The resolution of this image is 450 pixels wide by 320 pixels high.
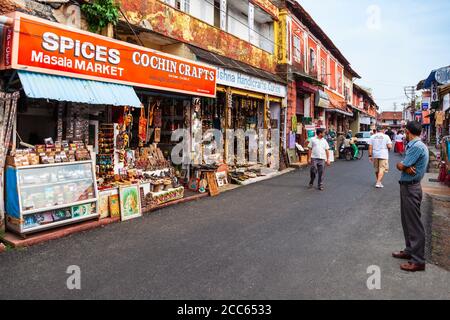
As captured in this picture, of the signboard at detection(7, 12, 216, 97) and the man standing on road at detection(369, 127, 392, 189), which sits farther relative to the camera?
the man standing on road at detection(369, 127, 392, 189)

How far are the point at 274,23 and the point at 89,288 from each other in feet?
50.6

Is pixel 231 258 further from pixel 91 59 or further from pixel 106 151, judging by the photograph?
pixel 91 59

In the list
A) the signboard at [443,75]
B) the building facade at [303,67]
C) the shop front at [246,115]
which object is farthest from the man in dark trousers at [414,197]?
the building facade at [303,67]

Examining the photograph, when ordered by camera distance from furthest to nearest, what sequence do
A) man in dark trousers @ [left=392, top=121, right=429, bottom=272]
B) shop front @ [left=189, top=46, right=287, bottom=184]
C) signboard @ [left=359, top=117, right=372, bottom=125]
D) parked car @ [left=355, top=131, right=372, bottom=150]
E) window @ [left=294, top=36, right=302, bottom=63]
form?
signboard @ [left=359, top=117, right=372, bottom=125] → parked car @ [left=355, top=131, right=372, bottom=150] → window @ [left=294, top=36, right=302, bottom=63] → shop front @ [left=189, top=46, right=287, bottom=184] → man in dark trousers @ [left=392, top=121, right=429, bottom=272]

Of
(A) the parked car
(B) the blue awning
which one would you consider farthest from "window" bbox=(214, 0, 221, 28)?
(A) the parked car

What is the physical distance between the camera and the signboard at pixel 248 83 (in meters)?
11.3

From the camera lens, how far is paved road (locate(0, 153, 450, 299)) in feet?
12.7

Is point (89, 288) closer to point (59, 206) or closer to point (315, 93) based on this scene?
point (59, 206)

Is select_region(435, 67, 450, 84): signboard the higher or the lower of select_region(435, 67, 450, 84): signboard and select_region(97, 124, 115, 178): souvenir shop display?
the higher

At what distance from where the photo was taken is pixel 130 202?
7.27m

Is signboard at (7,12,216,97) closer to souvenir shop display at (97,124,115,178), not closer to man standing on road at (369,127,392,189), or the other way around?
souvenir shop display at (97,124,115,178)

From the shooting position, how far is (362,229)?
6.34 m

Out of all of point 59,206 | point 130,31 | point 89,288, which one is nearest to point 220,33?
point 130,31

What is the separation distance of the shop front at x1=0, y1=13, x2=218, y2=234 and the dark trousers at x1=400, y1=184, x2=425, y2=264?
5181mm
